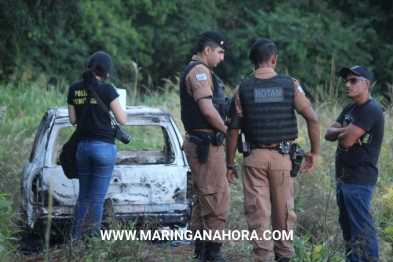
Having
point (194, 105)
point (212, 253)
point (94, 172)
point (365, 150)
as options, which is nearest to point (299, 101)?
point (365, 150)

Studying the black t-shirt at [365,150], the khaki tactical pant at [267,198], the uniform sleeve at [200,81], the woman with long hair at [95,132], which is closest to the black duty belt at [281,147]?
the khaki tactical pant at [267,198]

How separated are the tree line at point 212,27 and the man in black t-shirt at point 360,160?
1343 centimetres

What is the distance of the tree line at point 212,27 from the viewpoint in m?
23.3

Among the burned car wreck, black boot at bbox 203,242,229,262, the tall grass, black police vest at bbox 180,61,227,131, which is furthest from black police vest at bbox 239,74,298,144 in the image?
the burned car wreck

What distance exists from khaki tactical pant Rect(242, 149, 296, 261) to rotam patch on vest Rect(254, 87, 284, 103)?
380 millimetres

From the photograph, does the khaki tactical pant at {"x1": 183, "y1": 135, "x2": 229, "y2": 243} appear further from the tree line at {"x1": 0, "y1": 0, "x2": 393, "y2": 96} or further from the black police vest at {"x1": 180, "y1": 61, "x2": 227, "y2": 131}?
the tree line at {"x1": 0, "y1": 0, "x2": 393, "y2": 96}

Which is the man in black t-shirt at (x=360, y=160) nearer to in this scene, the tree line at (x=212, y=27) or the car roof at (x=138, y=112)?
the car roof at (x=138, y=112)

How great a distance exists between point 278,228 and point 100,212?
66.3 inches

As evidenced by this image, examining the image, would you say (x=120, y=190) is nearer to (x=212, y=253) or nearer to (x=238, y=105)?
(x=212, y=253)

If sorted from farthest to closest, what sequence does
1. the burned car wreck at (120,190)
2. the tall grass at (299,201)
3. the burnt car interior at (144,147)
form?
the burnt car interior at (144,147), the burned car wreck at (120,190), the tall grass at (299,201)

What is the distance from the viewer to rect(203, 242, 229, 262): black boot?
6.09 meters

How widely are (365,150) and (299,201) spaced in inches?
28.4

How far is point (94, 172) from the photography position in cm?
659

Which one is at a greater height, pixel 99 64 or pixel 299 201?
pixel 99 64
